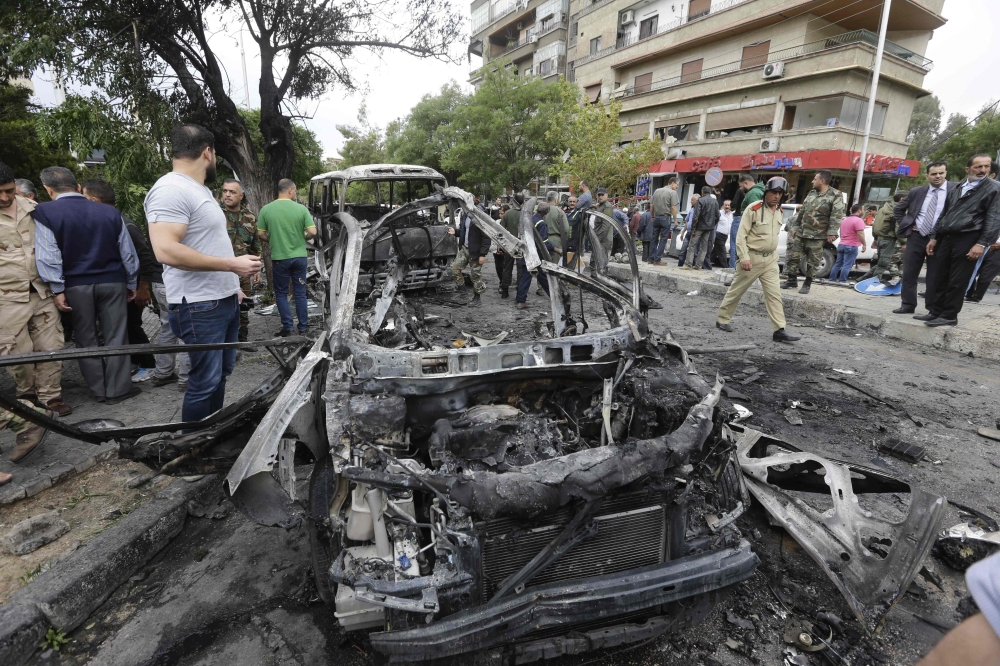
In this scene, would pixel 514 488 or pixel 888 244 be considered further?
pixel 888 244

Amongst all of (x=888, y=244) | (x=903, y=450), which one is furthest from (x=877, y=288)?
(x=903, y=450)

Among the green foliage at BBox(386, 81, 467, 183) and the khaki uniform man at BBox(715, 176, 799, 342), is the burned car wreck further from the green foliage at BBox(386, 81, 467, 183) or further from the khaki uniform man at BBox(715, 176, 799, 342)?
the green foliage at BBox(386, 81, 467, 183)

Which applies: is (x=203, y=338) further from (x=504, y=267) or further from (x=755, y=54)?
(x=755, y=54)

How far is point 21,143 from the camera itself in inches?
418

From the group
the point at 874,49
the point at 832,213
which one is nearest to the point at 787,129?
the point at 874,49

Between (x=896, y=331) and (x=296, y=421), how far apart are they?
6.84m

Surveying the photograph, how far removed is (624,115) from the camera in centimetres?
2869

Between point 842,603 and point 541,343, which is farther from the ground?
point 541,343

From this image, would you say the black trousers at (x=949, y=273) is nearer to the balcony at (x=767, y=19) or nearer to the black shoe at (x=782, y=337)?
the black shoe at (x=782, y=337)

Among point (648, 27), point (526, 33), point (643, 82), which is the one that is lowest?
point (643, 82)

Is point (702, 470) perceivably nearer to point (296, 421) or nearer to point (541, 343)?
point (541, 343)

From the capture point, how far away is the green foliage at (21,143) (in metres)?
10.4

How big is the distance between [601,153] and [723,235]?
12.4 m

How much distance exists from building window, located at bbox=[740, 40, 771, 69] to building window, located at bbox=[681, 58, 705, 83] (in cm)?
224
